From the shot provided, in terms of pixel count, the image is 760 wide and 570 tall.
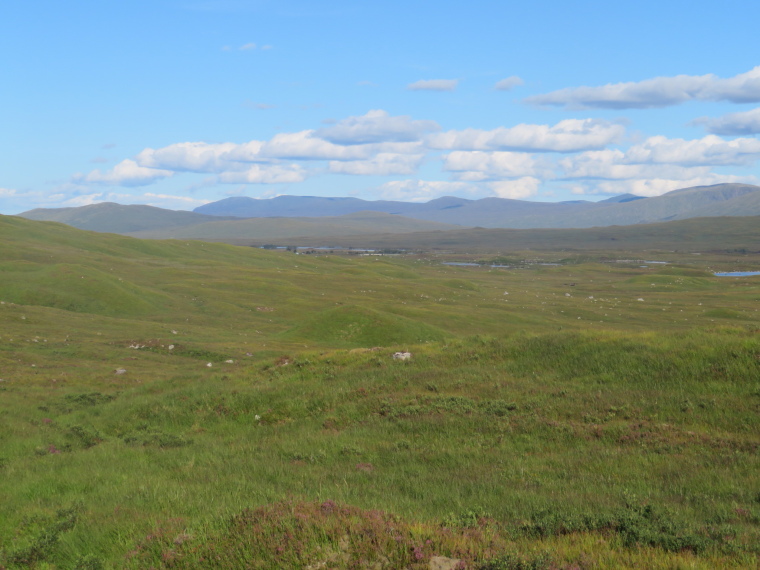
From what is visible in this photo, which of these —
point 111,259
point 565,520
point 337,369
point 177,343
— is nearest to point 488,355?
point 337,369

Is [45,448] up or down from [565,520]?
down

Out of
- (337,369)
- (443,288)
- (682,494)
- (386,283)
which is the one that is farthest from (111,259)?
(682,494)

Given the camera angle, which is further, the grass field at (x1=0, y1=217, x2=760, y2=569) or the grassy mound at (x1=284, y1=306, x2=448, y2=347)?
the grassy mound at (x1=284, y1=306, x2=448, y2=347)

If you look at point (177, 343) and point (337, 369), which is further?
point (177, 343)

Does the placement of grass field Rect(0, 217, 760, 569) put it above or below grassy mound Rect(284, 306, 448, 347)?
above

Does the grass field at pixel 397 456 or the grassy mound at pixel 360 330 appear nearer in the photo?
the grass field at pixel 397 456

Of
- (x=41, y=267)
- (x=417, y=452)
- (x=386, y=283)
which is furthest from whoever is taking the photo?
(x=386, y=283)

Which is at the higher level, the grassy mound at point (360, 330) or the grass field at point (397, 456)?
the grass field at point (397, 456)

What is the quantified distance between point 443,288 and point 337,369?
8189 centimetres

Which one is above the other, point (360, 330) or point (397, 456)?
point (397, 456)

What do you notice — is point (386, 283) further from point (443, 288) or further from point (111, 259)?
point (111, 259)

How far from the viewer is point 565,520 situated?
405 inches

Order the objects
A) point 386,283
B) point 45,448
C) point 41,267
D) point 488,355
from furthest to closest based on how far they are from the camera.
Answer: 1. point 386,283
2. point 41,267
3. point 488,355
4. point 45,448

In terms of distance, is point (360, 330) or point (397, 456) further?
point (360, 330)
